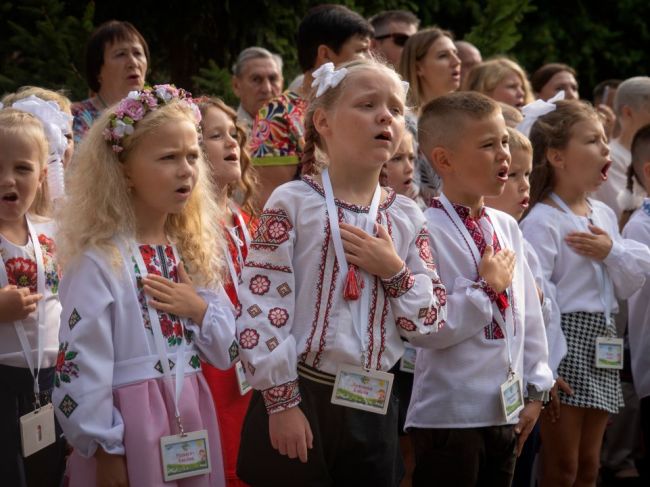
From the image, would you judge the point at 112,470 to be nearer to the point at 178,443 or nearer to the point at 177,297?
the point at 178,443

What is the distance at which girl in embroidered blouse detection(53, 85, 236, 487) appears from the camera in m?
3.32

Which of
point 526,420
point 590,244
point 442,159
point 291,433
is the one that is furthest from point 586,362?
point 291,433

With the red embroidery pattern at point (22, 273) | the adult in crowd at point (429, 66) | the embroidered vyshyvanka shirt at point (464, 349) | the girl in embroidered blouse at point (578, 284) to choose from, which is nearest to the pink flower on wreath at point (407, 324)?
the embroidered vyshyvanka shirt at point (464, 349)

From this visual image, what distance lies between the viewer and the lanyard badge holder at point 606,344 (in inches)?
191

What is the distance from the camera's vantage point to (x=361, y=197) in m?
3.54

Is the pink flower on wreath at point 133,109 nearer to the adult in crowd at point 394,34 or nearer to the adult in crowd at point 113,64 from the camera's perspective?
the adult in crowd at point 113,64

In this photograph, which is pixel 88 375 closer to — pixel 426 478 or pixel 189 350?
pixel 189 350

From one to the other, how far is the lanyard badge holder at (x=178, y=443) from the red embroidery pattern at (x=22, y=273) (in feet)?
2.56

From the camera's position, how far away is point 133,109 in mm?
3639

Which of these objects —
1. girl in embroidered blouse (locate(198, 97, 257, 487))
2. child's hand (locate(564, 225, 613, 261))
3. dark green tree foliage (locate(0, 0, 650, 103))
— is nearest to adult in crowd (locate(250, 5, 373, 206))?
girl in embroidered blouse (locate(198, 97, 257, 487))

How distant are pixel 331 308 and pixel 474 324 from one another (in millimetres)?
695

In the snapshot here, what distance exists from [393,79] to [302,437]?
1279 millimetres

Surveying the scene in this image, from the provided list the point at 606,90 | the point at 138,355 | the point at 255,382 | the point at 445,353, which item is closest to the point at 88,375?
the point at 138,355

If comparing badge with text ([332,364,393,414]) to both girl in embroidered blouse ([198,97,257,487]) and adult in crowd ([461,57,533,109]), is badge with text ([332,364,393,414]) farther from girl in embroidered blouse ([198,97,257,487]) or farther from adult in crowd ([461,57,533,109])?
adult in crowd ([461,57,533,109])
